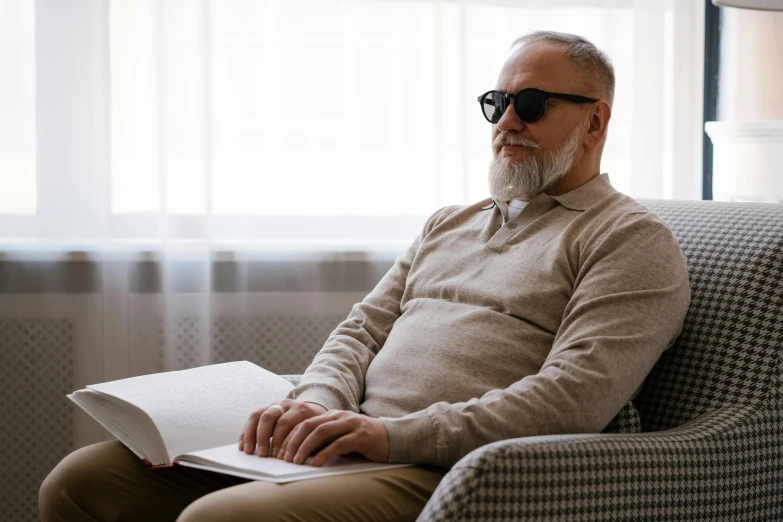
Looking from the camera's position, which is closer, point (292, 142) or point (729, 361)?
point (729, 361)

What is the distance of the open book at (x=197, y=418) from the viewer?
1233 mm

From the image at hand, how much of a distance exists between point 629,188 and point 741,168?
545 millimetres

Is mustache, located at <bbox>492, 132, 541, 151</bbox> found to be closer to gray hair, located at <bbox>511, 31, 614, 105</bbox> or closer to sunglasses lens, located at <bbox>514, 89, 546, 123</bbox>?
sunglasses lens, located at <bbox>514, 89, 546, 123</bbox>

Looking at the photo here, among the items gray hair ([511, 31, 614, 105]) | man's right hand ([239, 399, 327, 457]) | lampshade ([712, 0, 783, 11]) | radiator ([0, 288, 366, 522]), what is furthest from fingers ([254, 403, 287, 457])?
lampshade ([712, 0, 783, 11])

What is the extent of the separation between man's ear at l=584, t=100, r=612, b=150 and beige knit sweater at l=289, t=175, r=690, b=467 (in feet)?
0.25

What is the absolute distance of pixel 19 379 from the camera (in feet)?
7.70

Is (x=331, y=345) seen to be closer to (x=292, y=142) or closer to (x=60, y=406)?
(x=292, y=142)

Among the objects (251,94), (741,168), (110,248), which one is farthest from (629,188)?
(110,248)

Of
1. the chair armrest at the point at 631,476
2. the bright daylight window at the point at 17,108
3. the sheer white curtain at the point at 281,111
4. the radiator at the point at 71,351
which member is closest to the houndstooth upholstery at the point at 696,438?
the chair armrest at the point at 631,476

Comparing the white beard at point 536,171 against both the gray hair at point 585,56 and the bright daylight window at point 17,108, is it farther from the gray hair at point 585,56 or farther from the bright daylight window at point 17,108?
the bright daylight window at point 17,108

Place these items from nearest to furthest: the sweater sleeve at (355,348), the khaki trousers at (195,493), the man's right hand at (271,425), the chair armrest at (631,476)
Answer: the chair armrest at (631,476), the khaki trousers at (195,493), the man's right hand at (271,425), the sweater sleeve at (355,348)

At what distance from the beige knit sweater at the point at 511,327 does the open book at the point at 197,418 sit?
0.10m

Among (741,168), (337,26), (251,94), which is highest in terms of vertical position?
(337,26)

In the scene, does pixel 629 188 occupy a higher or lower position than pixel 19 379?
higher
